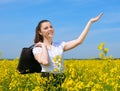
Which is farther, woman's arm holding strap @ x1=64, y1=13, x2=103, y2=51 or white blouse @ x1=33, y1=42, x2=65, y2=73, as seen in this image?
woman's arm holding strap @ x1=64, y1=13, x2=103, y2=51

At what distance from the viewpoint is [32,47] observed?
5.21 metres

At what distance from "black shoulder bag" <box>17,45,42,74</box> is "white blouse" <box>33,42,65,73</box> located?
0.10 m

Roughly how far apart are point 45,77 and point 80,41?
0.57 m

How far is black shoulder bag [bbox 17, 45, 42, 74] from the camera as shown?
17.0ft

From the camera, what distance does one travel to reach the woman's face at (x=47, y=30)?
201 inches

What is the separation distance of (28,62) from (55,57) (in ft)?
1.39

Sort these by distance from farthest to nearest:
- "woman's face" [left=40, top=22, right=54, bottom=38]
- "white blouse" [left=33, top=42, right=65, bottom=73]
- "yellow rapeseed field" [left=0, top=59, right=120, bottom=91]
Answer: "woman's face" [left=40, top=22, right=54, bottom=38] < "white blouse" [left=33, top=42, right=65, bottom=73] < "yellow rapeseed field" [left=0, top=59, right=120, bottom=91]

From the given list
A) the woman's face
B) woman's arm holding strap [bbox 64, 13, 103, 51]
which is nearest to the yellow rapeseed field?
woman's arm holding strap [bbox 64, 13, 103, 51]

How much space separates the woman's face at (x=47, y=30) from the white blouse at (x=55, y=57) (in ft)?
0.46

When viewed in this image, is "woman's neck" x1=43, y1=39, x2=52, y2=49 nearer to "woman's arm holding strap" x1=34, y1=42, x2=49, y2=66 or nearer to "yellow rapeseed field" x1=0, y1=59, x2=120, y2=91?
"woman's arm holding strap" x1=34, y1=42, x2=49, y2=66

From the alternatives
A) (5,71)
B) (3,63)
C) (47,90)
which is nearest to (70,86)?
(47,90)

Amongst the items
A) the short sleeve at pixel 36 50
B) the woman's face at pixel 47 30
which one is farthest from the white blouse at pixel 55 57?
the woman's face at pixel 47 30

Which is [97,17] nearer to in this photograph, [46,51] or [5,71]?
[46,51]

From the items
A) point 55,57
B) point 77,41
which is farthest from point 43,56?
point 77,41
